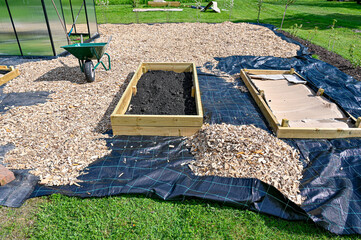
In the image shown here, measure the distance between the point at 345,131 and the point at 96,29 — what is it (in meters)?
11.2

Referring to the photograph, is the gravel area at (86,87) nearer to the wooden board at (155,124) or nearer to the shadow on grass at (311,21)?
the wooden board at (155,124)

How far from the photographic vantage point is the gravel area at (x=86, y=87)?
347 centimetres

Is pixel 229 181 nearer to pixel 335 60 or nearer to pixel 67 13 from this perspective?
pixel 335 60

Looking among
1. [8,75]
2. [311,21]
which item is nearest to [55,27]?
[8,75]

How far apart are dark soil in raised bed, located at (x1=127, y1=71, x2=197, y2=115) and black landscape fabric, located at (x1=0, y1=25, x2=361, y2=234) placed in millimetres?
619

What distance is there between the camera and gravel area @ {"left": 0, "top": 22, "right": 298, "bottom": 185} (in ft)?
11.4

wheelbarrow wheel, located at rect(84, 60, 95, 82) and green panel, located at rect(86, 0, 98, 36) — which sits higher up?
green panel, located at rect(86, 0, 98, 36)

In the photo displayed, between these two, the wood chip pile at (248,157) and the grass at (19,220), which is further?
the wood chip pile at (248,157)

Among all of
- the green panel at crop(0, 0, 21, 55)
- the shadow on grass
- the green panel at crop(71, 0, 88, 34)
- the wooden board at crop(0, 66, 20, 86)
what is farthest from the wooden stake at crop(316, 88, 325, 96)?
the green panel at crop(71, 0, 88, 34)

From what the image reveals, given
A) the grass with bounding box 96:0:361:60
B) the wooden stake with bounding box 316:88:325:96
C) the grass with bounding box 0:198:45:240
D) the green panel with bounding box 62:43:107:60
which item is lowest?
the grass with bounding box 0:198:45:240

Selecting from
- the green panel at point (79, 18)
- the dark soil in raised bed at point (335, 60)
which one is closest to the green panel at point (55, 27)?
the green panel at point (79, 18)

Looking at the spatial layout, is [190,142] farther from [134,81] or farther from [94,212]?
[134,81]

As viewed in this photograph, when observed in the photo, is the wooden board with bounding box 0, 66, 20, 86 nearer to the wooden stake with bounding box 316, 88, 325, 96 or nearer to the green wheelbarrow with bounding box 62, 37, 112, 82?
the green wheelbarrow with bounding box 62, 37, 112, 82

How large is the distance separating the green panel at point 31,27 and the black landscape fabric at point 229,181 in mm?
5594
